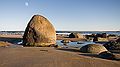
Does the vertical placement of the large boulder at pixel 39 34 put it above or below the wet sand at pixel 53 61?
above

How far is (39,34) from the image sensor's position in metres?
29.6

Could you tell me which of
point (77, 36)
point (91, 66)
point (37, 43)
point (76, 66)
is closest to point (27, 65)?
point (76, 66)

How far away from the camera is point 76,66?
1195 cm

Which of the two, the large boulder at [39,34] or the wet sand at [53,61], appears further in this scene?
the large boulder at [39,34]

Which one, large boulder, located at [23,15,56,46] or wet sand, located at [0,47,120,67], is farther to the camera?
large boulder, located at [23,15,56,46]

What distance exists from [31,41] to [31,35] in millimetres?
771

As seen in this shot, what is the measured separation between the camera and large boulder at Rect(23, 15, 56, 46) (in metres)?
29.6

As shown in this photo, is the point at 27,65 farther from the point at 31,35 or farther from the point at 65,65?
the point at 31,35

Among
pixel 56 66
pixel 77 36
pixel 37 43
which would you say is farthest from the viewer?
pixel 77 36

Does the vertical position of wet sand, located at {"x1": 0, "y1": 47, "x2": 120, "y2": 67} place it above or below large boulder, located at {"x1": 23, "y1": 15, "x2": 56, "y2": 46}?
below

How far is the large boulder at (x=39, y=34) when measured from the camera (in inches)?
1166

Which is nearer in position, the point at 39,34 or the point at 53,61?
the point at 53,61

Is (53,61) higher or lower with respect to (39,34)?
lower

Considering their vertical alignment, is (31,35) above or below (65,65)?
above
